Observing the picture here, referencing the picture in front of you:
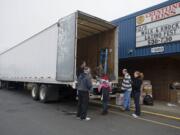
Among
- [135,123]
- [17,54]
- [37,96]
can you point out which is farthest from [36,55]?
[135,123]

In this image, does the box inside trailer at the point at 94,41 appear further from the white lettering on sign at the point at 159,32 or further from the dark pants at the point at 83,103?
the dark pants at the point at 83,103

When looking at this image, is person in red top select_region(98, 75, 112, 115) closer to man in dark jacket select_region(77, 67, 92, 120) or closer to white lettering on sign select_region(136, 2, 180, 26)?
man in dark jacket select_region(77, 67, 92, 120)

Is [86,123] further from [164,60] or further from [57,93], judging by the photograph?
[164,60]

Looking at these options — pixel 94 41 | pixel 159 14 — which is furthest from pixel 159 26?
pixel 94 41

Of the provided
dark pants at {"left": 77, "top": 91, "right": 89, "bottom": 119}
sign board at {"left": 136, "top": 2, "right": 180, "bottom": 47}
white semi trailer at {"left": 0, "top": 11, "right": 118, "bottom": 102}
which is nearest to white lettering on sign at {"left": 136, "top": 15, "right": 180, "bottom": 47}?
sign board at {"left": 136, "top": 2, "right": 180, "bottom": 47}

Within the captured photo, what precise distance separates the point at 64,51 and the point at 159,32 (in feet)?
16.6

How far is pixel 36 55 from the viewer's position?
1258cm

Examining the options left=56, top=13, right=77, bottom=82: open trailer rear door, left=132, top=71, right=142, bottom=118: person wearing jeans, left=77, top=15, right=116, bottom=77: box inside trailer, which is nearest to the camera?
left=132, top=71, right=142, bottom=118: person wearing jeans

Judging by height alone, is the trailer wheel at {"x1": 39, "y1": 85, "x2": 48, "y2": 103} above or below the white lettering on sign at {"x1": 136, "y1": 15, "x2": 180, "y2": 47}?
below

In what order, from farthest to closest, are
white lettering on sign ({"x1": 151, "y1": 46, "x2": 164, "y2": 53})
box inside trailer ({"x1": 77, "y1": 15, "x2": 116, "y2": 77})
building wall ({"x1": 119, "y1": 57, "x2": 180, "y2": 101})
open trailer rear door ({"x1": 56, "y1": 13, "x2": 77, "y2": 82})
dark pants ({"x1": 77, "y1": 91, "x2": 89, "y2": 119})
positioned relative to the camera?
building wall ({"x1": 119, "y1": 57, "x2": 180, "y2": 101}) < white lettering on sign ({"x1": 151, "y1": 46, "x2": 164, "y2": 53}) < box inside trailer ({"x1": 77, "y1": 15, "x2": 116, "y2": 77}) < open trailer rear door ({"x1": 56, "y1": 13, "x2": 77, "y2": 82}) < dark pants ({"x1": 77, "y1": 91, "x2": 89, "y2": 119})

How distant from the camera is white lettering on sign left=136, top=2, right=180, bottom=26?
10.4m

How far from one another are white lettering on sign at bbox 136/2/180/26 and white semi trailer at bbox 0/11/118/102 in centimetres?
223

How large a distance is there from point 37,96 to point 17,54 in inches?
228

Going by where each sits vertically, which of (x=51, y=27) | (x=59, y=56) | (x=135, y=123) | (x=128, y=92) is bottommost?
(x=135, y=123)
